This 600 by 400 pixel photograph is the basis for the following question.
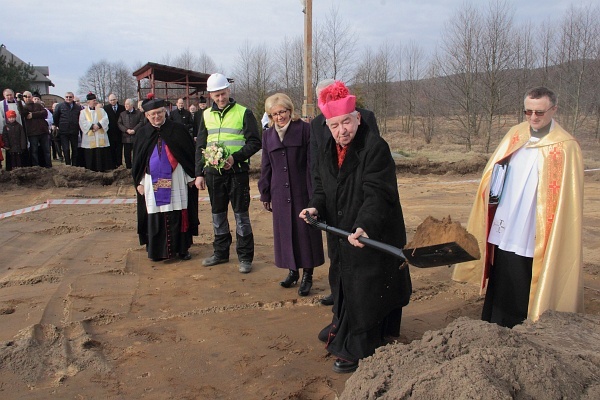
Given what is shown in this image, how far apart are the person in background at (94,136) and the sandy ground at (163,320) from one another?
5.60 m

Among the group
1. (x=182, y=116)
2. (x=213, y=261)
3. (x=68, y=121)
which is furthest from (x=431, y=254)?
(x=68, y=121)

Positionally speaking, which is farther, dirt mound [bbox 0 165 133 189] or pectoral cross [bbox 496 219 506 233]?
dirt mound [bbox 0 165 133 189]

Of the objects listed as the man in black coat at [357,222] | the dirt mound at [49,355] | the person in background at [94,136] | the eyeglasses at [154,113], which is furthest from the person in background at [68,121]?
the man in black coat at [357,222]

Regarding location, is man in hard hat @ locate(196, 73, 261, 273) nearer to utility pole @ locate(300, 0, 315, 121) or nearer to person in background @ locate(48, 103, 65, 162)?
utility pole @ locate(300, 0, 315, 121)

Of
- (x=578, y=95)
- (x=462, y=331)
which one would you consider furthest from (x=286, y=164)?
(x=578, y=95)

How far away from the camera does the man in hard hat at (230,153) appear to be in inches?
229

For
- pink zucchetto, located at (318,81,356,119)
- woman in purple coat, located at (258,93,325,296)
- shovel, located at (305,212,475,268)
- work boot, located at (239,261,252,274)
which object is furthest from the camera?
work boot, located at (239,261,252,274)

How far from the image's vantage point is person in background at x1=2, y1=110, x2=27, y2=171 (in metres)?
12.0

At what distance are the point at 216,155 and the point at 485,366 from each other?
156 inches

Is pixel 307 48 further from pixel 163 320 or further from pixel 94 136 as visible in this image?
pixel 163 320

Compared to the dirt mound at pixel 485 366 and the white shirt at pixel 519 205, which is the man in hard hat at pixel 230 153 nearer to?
the white shirt at pixel 519 205

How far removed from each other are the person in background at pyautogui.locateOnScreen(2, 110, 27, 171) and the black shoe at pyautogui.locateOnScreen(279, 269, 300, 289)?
9.45 m

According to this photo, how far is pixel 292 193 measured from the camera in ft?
17.4

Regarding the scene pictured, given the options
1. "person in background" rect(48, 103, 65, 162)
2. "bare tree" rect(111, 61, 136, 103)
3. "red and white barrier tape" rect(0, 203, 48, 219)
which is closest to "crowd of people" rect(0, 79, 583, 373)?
"red and white barrier tape" rect(0, 203, 48, 219)
